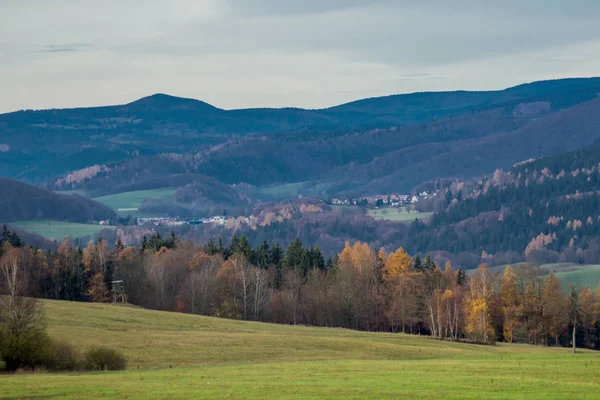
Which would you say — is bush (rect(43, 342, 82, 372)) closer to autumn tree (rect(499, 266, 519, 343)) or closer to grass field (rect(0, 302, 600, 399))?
grass field (rect(0, 302, 600, 399))

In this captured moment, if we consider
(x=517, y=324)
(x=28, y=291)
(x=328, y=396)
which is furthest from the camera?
(x=28, y=291)

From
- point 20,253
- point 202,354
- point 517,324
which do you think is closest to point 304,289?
point 517,324

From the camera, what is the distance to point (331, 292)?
124 m

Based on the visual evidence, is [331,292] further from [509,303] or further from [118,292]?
[118,292]

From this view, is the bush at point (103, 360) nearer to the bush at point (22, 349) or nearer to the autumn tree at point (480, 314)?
the bush at point (22, 349)

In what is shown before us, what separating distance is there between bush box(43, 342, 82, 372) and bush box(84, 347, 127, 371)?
61cm

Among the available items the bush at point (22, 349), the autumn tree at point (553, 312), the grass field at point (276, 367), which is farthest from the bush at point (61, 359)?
the autumn tree at point (553, 312)

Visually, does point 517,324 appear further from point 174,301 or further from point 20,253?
point 20,253

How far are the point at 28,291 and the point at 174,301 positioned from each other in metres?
18.8

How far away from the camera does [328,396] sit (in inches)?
1694

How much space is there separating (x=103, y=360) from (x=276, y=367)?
33.5ft

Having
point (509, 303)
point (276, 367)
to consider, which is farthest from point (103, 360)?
point (509, 303)

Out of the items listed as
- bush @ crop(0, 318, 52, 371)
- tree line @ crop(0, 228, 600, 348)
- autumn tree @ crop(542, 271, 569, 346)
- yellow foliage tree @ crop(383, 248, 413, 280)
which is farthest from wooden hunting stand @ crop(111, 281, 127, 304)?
bush @ crop(0, 318, 52, 371)

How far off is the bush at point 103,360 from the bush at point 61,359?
2.01ft
